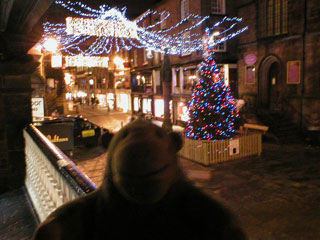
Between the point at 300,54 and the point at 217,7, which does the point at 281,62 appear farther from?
the point at 217,7

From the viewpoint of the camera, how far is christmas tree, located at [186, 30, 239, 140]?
1281cm

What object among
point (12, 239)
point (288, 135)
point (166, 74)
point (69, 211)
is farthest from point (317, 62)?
point (69, 211)

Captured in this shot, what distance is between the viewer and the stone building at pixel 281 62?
16.4 meters

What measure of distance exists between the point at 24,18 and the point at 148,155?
5768 millimetres

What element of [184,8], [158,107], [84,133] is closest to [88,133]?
[84,133]

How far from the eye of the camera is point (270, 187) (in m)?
9.20

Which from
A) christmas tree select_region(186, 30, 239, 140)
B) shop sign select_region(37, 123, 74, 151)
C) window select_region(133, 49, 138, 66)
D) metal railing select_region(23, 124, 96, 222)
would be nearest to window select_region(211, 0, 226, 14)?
christmas tree select_region(186, 30, 239, 140)

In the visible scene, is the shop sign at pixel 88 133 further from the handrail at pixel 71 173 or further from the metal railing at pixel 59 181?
the handrail at pixel 71 173

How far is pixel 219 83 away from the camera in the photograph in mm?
12945

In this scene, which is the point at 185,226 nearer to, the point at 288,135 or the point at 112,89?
the point at 288,135

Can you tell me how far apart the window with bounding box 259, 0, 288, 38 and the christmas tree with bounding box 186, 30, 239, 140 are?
786 centimetres

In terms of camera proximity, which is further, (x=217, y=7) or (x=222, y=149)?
(x=217, y=7)

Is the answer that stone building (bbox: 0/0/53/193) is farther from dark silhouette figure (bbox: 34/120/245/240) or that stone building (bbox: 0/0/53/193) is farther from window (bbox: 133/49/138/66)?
window (bbox: 133/49/138/66)

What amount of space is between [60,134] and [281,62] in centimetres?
1434
